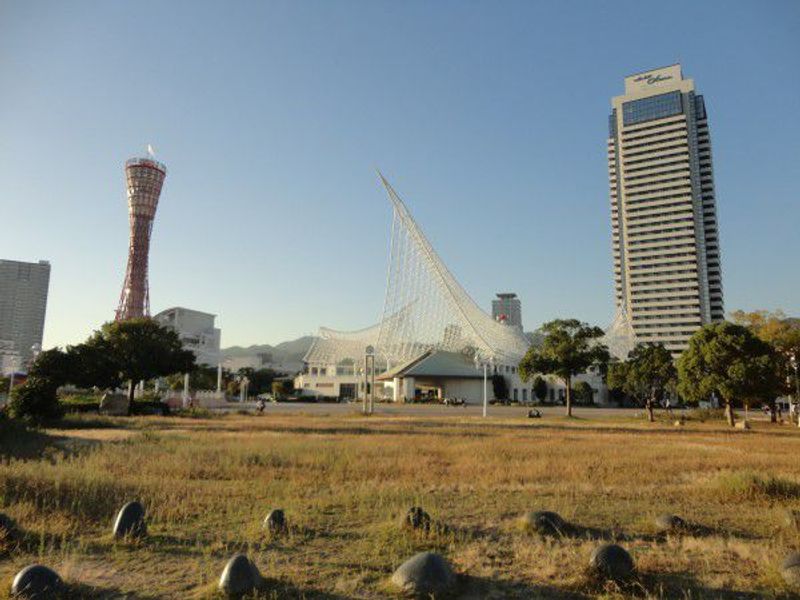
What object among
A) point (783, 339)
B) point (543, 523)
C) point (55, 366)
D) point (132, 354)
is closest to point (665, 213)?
point (783, 339)

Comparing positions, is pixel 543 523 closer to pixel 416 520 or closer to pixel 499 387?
pixel 416 520

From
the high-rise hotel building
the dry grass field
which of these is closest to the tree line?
the dry grass field

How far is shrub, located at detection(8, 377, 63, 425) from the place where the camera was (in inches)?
1025

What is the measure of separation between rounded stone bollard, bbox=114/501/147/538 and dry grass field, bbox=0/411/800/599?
6.4 inches

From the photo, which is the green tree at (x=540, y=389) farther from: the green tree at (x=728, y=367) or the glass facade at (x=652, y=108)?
the glass facade at (x=652, y=108)

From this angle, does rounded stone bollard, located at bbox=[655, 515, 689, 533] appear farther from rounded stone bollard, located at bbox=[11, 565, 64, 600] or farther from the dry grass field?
rounded stone bollard, located at bbox=[11, 565, 64, 600]

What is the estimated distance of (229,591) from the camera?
5.41 metres

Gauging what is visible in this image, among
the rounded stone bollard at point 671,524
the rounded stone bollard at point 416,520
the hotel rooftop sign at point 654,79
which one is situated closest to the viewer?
the rounded stone bollard at point 416,520

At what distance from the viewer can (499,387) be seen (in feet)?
293

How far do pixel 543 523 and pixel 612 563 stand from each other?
1986mm

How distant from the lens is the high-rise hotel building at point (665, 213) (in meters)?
154

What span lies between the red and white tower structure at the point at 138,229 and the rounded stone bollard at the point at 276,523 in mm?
100332

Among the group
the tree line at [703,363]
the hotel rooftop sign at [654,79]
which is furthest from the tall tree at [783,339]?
the hotel rooftop sign at [654,79]

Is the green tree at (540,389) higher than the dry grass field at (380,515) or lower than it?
higher
